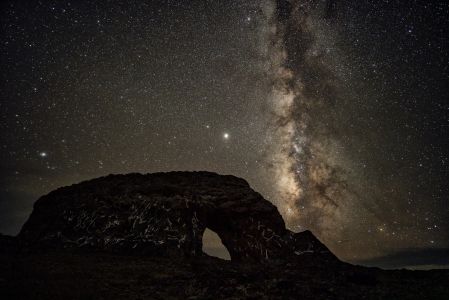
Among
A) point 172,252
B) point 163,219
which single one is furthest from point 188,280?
point 163,219

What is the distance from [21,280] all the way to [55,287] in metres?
1.37

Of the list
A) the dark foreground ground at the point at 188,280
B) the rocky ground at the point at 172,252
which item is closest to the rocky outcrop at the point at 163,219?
the rocky ground at the point at 172,252

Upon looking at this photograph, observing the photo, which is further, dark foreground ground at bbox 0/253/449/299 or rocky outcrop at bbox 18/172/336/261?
rocky outcrop at bbox 18/172/336/261

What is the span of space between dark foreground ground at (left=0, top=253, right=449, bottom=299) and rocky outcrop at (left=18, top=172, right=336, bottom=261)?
2803 millimetres

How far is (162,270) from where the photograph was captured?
15008 millimetres

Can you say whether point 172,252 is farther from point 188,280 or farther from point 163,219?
point 188,280

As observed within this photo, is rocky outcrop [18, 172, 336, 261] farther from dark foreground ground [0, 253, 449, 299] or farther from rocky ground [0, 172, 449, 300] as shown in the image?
dark foreground ground [0, 253, 449, 299]

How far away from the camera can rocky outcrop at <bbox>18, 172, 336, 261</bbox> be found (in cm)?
1941

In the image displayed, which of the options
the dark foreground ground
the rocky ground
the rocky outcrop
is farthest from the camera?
the rocky outcrop

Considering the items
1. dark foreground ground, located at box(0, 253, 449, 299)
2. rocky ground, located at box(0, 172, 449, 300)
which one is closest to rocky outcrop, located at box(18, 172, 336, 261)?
rocky ground, located at box(0, 172, 449, 300)

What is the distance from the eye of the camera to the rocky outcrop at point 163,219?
63.7ft

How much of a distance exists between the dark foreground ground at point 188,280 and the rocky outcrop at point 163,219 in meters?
2.80

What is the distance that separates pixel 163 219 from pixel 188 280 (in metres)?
7.74

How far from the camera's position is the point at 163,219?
2111cm
